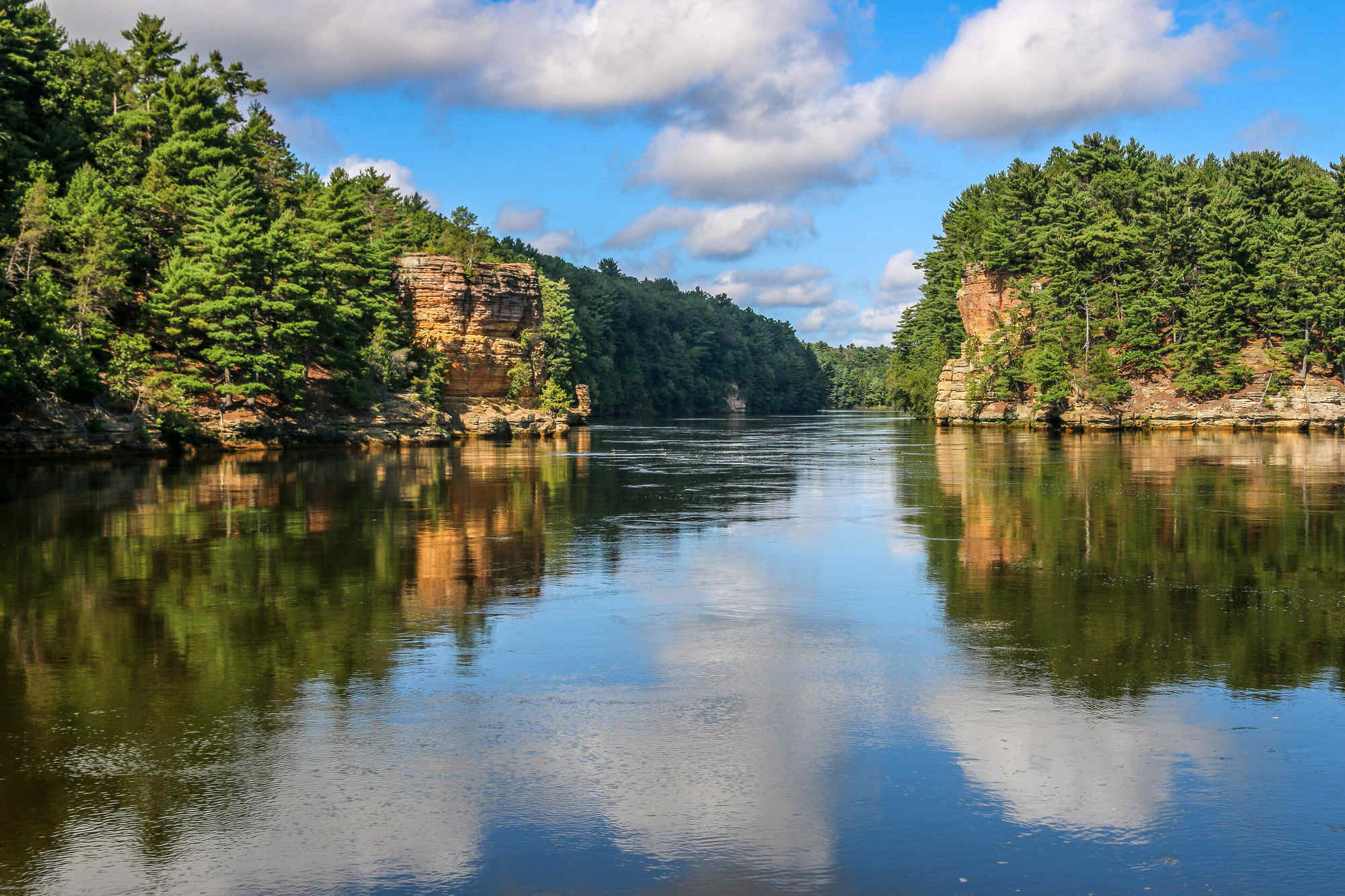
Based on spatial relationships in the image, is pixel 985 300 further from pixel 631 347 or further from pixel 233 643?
pixel 233 643

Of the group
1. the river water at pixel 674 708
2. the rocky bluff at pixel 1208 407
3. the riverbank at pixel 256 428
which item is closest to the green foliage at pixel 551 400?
the riverbank at pixel 256 428

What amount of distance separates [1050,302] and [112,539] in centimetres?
7944

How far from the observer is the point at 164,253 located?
59.1m

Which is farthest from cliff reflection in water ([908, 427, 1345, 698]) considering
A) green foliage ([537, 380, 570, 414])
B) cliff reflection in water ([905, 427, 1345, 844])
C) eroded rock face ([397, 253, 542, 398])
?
green foliage ([537, 380, 570, 414])

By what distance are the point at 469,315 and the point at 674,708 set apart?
75.2 meters

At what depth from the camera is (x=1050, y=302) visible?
88062 mm

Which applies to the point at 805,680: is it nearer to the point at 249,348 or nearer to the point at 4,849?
the point at 4,849

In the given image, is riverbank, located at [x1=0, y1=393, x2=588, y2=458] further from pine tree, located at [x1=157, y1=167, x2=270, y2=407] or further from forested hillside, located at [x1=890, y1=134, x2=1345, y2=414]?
forested hillside, located at [x1=890, y1=134, x2=1345, y2=414]

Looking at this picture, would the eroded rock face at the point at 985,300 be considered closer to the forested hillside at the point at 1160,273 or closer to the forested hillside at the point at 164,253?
the forested hillside at the point at 1160,273

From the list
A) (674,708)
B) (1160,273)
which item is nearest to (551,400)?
(1160,273)

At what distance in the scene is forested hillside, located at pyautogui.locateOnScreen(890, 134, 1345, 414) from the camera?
8062 cm

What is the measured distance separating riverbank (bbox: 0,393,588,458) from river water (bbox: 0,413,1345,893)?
2668cm

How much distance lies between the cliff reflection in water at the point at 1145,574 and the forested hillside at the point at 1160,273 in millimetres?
49661

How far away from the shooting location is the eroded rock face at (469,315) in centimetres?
8038
